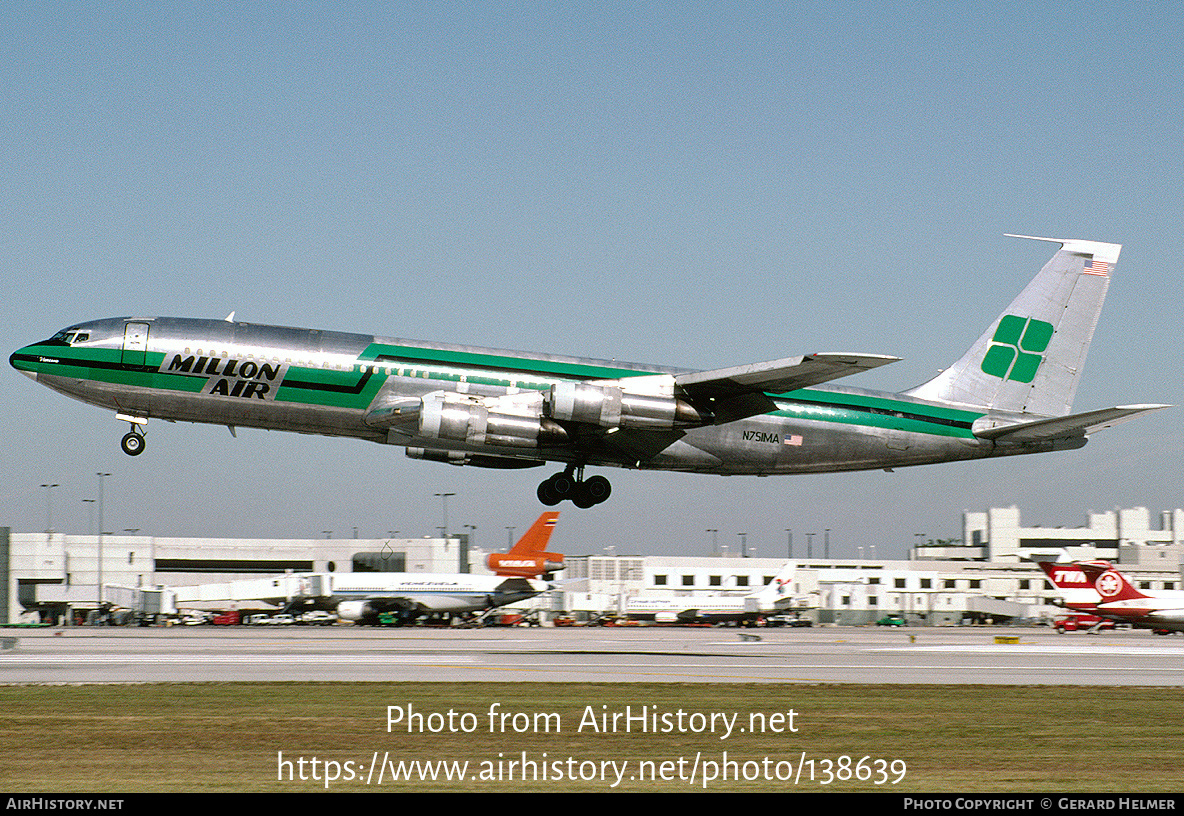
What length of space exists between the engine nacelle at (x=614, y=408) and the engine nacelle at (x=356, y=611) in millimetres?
60274

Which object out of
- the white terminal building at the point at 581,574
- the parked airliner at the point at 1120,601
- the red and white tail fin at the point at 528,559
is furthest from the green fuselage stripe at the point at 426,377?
the white terminal building at the point at 581,574

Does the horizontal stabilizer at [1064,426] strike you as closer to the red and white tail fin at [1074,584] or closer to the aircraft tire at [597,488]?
the aircraft tire at [597,488]

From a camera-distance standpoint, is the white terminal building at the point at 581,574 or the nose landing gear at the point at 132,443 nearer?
the nose landing gear at the point at 132,443

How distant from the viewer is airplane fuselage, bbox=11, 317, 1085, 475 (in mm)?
37031

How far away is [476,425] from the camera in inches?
1468

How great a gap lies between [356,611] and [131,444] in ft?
189

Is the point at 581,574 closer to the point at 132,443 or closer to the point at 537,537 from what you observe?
the point at 537,537

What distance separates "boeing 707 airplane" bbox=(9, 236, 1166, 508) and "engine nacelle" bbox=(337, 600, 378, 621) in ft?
184

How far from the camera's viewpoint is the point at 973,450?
42406 mm

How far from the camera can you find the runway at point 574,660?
40.4 meters

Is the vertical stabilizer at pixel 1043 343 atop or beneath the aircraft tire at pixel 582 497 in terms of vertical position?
atop

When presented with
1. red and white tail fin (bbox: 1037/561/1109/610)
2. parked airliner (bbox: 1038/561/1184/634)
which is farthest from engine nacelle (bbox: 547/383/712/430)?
red and white tail fin (bbox: 1037/561/1109/610)

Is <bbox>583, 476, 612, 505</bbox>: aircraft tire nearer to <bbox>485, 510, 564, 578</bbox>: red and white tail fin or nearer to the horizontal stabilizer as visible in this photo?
the horizontal stabilizer
